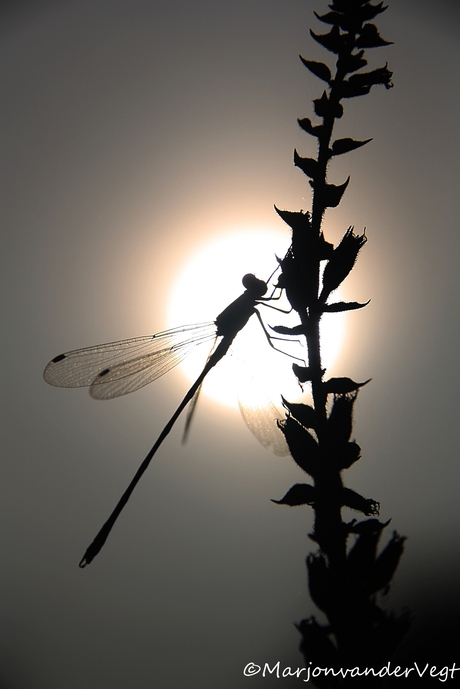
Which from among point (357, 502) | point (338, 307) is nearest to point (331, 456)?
point (357, 502)

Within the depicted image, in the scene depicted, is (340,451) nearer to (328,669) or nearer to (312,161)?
(328,669)

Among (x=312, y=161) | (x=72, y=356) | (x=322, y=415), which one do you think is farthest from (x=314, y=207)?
(x=72, y=356)

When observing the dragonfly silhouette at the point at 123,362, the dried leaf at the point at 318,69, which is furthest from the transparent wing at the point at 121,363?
the dried leaf at the point at 318,69

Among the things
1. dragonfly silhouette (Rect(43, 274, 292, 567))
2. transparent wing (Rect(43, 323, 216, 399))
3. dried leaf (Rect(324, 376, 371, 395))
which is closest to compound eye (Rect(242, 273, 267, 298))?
dragonfly silhouette (Rect(43, 274, 292, 567))

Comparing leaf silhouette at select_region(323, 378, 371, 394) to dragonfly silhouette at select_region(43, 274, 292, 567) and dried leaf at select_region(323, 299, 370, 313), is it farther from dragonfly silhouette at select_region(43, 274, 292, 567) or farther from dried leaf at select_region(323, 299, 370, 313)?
dragonfly silhouette at select_region(43, 274, 292, 567)

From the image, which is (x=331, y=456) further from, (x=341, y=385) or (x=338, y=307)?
(x=338, y=307)

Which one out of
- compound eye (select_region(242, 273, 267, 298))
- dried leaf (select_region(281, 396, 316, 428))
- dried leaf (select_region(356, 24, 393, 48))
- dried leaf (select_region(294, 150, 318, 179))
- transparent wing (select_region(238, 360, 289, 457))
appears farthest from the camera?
compound eye (select_region(242, 273, 267, 298))

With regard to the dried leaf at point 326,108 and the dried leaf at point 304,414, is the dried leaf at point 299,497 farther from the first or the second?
the dried leaf at point 326,108
